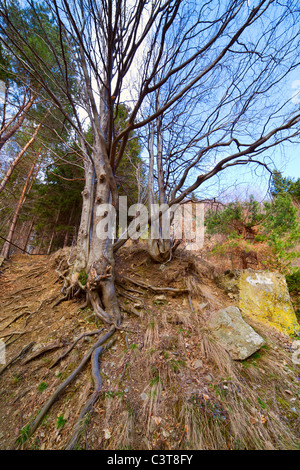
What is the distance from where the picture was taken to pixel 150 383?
1896 millimetres

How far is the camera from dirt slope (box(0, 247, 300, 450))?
1472 millimetres

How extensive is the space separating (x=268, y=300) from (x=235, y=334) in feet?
4.13

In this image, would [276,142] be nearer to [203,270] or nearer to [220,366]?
[203,270]

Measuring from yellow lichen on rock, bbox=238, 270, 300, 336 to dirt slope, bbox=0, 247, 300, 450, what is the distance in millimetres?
290

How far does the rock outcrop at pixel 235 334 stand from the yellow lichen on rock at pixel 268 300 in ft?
2.27

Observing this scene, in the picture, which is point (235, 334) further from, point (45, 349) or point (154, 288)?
point (45, 349)

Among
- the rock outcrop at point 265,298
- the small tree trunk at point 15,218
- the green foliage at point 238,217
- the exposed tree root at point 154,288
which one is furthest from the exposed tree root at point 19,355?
the small tree trunk at point 15,218

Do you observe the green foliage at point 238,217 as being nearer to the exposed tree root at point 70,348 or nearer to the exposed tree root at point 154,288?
the exposed tree root at point 154,288

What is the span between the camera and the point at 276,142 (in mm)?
3059

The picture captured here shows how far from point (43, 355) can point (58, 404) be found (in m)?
0.91

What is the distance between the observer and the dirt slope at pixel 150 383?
147 centimetres

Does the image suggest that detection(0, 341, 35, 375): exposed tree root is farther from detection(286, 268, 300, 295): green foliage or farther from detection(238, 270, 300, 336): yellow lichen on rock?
detection(286, 268, 300, 295): green foliage
